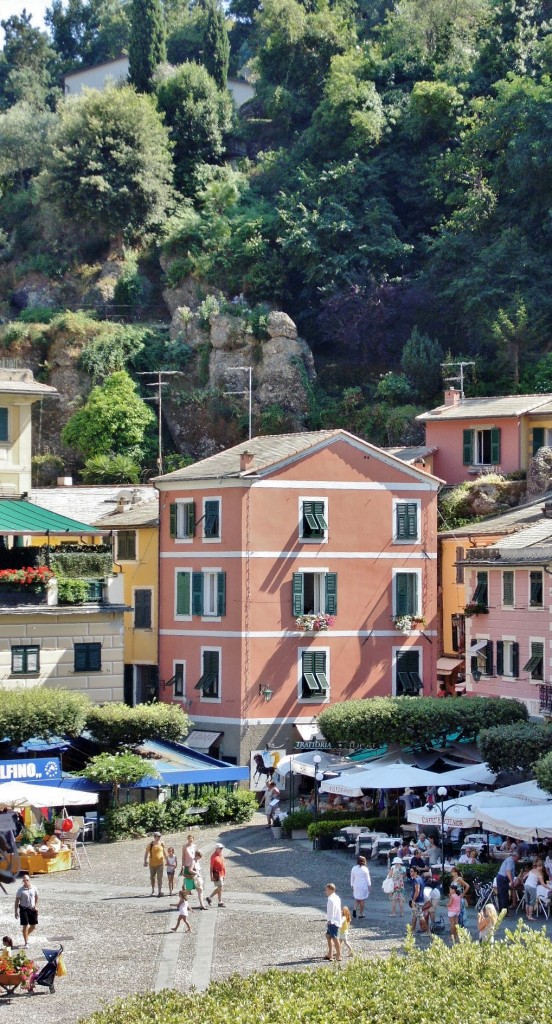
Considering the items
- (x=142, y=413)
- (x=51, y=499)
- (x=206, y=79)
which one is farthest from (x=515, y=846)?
(x=206, y=79)

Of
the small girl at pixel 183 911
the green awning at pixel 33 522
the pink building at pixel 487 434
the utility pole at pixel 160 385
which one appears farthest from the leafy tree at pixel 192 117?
the small girl at pixel 183 911

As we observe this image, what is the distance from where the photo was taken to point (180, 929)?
36375mm

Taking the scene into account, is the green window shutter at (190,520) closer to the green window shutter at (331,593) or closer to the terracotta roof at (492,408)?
the green window shutter at (331,593)

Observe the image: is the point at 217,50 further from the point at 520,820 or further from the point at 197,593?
the point at 520,820

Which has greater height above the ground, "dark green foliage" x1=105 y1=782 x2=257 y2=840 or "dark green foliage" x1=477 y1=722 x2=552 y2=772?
"dark green foliage" x1=477 y1=722 x2=552 y2=772

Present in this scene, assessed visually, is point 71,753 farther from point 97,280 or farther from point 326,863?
point 97,280

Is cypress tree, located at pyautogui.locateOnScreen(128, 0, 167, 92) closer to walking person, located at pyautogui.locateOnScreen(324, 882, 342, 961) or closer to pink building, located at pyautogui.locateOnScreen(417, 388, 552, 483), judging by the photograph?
pink building, located at pyautogui.locateOnScreen(417, 388, 552, 483)

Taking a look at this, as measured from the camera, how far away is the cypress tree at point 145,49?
105 metres

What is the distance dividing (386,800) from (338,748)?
3.79 m

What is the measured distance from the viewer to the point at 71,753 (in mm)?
51219

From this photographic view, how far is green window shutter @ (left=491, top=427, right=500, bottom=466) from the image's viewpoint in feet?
238

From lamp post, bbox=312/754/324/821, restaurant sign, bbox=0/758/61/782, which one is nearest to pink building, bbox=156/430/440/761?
lamp post, bbox=312/754/324/821

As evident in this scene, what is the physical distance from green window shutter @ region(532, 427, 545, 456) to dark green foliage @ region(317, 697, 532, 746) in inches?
883

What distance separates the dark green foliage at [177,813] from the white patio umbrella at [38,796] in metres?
2.39
